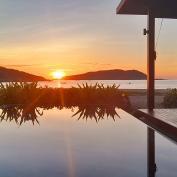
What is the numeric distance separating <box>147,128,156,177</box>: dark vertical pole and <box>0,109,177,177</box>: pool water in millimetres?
58

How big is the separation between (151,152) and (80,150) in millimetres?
1030

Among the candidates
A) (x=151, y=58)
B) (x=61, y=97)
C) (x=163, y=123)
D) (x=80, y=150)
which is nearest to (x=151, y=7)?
(x=151, y=58)

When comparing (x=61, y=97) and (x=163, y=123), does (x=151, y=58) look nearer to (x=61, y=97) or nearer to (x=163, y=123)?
(x=163, y=123)

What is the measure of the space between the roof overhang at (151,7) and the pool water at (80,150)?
3.21 meters

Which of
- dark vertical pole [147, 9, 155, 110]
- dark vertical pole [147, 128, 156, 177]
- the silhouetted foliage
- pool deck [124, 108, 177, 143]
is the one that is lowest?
dark vertical pole [147, 128, 156, 177]

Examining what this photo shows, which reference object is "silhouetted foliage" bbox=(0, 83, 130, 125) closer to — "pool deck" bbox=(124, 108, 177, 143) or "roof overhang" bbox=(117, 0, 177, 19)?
"roof overhang" bbox=(117, 0, 177, 19)

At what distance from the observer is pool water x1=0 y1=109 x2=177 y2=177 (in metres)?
4.79

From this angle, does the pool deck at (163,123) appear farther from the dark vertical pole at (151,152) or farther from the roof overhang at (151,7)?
the roof overhang at (151,7)

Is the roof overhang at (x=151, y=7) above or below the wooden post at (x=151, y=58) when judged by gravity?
above

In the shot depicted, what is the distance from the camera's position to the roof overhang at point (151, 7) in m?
10.5

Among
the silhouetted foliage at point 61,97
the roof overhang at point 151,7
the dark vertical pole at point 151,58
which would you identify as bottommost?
the silhouetted foliage at point 61,97

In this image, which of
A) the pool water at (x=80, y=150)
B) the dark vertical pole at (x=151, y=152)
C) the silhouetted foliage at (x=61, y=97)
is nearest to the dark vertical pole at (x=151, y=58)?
the pool water at (x=80, y=150)

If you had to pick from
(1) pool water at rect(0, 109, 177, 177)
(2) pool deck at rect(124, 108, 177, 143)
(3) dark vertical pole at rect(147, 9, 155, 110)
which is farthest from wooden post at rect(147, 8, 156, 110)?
(1) pool water at rect(0, 109, 177, 177)

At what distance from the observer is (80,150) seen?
6121 millimetres
